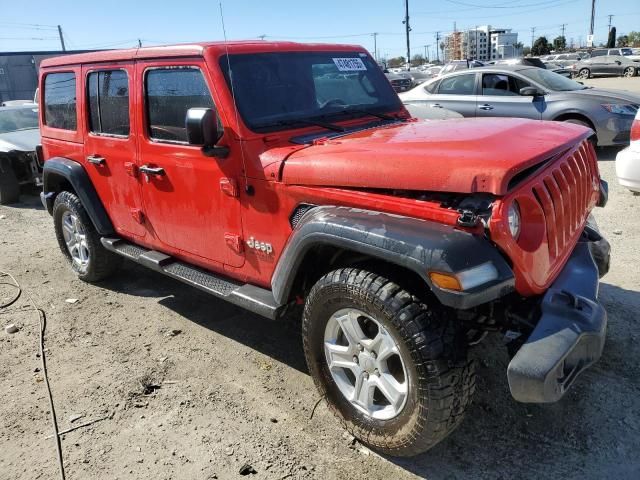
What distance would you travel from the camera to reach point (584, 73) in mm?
34219

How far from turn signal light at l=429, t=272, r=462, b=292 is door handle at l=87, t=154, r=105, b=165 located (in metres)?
3.10

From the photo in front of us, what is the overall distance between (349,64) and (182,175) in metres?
1.47

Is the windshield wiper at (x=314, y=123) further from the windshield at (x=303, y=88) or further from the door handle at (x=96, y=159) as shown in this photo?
the door handle at (x=96, y=159)

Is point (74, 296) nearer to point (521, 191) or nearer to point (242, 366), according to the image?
point (242, 366)

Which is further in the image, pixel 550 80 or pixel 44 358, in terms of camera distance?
pixel 550 80

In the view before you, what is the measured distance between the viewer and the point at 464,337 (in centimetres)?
241

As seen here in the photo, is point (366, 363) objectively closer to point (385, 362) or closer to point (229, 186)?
point (385, 362)

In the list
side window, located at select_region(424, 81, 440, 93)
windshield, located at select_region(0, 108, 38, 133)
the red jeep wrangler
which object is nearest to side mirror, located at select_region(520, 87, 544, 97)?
side window, located at select_region(424, 81, 440, 93)

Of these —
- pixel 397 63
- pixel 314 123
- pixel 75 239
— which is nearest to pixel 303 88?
pixel 314 123

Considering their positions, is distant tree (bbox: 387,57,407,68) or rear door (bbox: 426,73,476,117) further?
distant tree (bbox: 387,57,407,68)

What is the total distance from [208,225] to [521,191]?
1.96 metres

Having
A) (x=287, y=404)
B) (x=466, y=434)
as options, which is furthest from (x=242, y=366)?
(x=466, y=434)

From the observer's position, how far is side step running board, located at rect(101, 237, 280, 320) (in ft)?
10.2

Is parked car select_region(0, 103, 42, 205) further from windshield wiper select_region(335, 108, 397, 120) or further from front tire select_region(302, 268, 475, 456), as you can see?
front tire select_region(302, 268, 475, 456)
